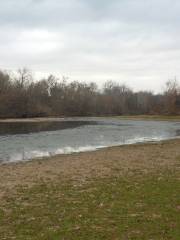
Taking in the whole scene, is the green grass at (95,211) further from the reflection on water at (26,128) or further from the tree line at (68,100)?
the tree line at (68,100)

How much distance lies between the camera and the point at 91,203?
31.6ft

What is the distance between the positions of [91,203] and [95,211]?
0.86 m

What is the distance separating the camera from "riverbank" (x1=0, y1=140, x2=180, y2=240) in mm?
7247

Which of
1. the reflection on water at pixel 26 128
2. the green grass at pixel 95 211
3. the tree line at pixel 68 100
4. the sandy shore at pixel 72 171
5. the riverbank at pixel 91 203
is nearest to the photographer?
the green grass at pixel 95 211

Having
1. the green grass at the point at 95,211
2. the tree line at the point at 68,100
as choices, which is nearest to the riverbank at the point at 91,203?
the green grass at the point at 95,211

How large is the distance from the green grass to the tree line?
9015 centimetres

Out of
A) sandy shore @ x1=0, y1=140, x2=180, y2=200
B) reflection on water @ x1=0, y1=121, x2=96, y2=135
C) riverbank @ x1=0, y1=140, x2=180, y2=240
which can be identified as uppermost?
riverbank @ x1=0, y1=140, x2=180, y2=240

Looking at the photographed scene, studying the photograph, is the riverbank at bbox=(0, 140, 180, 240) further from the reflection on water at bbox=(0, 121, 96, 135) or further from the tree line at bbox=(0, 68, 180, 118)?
the tree line at bbox=(0, 68, 180, 118)

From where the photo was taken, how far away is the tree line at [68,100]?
346 feet

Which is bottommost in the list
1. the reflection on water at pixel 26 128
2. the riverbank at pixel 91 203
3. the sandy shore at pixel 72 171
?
the reflection on water at pixel 26 128

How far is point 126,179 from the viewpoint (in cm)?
1336

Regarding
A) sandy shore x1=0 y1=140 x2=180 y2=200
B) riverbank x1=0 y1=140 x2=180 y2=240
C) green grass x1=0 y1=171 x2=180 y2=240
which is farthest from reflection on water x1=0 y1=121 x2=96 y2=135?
green grass x1=0 y1=171 x2=180 y2=240

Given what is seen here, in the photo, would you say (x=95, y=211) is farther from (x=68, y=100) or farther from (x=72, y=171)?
(x=68, y=100)

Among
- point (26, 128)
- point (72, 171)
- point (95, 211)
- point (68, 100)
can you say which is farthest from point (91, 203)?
point (68, 100)
